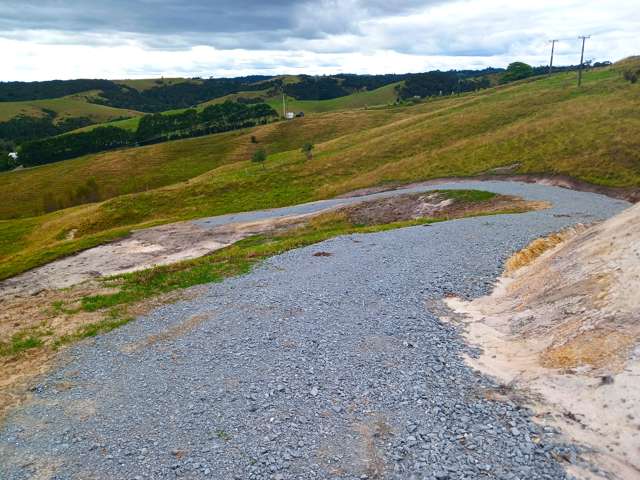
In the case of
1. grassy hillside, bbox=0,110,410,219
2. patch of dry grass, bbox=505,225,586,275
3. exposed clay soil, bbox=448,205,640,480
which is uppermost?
exposed clay soil, bbox=448,205,640,480

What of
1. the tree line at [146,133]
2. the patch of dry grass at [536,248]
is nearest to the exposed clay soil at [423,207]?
the patch of dry grass at [536,248]

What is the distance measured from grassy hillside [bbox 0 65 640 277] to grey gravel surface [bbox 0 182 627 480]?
1233 inches

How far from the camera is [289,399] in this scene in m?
12.9

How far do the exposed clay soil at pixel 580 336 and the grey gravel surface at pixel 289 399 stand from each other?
85 centimetres

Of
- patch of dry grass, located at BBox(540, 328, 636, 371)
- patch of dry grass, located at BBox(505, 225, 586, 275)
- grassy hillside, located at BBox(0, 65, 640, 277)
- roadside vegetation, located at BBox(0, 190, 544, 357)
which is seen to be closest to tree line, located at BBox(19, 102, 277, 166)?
grassy hillside, located at BBox(0, 65, 640, 277)

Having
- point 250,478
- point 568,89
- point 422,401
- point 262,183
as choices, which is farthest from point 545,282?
point 568,89

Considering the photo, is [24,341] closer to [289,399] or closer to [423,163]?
[289,399]

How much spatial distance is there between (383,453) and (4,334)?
60.2ft

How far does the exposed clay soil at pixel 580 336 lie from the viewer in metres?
10.2

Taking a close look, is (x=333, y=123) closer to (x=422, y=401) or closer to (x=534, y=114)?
(x=534, y=114)

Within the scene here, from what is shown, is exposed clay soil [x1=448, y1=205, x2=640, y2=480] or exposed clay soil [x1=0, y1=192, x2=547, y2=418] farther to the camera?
exposed clay soil [x1=0, y1=192, x2=547, y2=418]

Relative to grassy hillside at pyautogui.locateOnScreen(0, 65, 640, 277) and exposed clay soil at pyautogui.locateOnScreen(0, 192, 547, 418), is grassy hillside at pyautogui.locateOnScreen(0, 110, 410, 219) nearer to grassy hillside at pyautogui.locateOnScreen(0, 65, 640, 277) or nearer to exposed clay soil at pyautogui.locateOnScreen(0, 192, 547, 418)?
grassy hillside at pyautogui.locateOnScreen(0, 65, 640, 277)

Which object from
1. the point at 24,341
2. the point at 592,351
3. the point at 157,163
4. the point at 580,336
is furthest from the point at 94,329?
the point at 157,163

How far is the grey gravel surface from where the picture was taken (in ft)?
34.1
